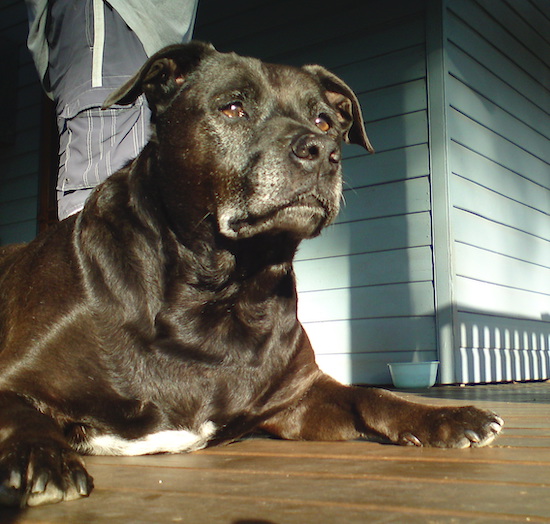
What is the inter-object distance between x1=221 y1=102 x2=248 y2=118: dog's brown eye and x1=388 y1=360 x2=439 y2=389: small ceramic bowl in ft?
8.96

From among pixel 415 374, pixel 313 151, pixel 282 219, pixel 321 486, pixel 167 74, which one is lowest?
pixel 321 486

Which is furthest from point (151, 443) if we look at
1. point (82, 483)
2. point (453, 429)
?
point (453, 429)

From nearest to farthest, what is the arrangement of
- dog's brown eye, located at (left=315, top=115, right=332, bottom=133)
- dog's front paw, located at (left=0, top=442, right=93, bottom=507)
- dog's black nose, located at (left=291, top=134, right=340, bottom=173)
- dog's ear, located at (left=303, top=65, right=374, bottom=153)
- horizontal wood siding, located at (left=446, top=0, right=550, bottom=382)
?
dog's front paw, located at (left=0, top=442, right=93, bottom=507) → dog's black nose, located at (left=291, top=134, right=340, bottom=173) → dog's brown eye, located at (left=315, top=115, right=332, bottom=133) → dog's ear, located at (left=303, top=65, right=374, bottom=153) → horizontal wood siding, located at (left=446, top=0, right=550, bottom=382)

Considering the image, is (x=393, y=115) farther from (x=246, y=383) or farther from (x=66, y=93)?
(x=246, y=383)

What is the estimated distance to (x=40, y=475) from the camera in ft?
4.19

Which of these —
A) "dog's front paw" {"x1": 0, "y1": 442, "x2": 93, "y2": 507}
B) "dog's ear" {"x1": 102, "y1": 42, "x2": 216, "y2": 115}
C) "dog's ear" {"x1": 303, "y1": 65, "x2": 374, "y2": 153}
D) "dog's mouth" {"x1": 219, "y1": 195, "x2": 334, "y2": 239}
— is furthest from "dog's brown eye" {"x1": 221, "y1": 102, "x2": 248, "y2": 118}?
"dog's front paw" {"x1": 0, "y1": 442, "x2": 93, "y2": 507}

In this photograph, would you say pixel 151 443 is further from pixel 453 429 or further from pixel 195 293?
pixel 453 429

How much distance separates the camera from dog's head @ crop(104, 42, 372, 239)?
2.00 meters

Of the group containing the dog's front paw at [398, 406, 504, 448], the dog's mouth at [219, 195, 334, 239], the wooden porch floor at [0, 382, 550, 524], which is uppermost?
the dog's mouth at [219, 195, 334, 239]

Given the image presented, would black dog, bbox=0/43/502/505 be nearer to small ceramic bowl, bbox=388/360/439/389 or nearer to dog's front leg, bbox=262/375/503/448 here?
dog's front leg, bbox=262/375/503/448

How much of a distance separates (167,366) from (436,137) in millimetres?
3479

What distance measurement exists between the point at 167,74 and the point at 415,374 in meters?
2.84

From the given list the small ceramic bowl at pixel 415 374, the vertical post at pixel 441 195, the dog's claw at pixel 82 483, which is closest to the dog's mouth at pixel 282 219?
the dog's claw at pixel 82 483

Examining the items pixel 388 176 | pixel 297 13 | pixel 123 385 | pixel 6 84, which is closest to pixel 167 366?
pixel 123 385
